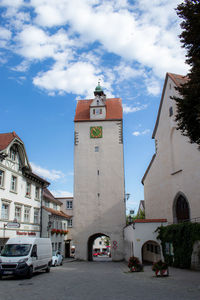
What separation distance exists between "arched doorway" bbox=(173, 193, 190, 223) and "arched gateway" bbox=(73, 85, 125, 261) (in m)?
9.70

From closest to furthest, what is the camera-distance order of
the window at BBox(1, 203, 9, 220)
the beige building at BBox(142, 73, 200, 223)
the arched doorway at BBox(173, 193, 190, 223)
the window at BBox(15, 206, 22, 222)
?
1. the window at BBox(1, 203, 9, 220)
2. the beige building at BBox(142, 73, 200, 223)
3. the arched doorway at BBox(173, 193, 190, 223)
4. the window at BBox(15, 206, 22, 222)

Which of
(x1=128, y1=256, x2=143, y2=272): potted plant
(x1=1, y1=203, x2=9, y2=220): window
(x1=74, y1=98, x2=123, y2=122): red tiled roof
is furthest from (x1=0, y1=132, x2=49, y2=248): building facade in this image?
(x1=74, y1=98, x2=123, y2=122): red tiled roof

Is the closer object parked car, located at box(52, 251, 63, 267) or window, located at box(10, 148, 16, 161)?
parked car, located at box(52, 251, 63, 267)

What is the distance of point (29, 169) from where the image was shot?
93.0ft

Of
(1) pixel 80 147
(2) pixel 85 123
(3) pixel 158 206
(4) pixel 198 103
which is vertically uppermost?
(2) pixel 85 123

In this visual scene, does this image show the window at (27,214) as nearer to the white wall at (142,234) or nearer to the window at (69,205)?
the white wall at (142,234)

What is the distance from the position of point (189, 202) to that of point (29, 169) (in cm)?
1450

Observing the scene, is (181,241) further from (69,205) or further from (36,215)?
(69,205)

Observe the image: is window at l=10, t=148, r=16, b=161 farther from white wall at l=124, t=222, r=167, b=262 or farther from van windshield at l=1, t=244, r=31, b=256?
white wall at l=124, t=222, r=167, b=262

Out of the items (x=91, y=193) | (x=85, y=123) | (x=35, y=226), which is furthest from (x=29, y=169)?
(x=85, y=123)

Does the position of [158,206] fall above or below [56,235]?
above

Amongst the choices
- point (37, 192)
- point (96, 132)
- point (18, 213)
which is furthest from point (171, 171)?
point (18, 213)

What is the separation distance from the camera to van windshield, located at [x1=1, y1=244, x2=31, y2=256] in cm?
1577

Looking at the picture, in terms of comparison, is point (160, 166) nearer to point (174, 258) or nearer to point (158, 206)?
point (158, 206)
